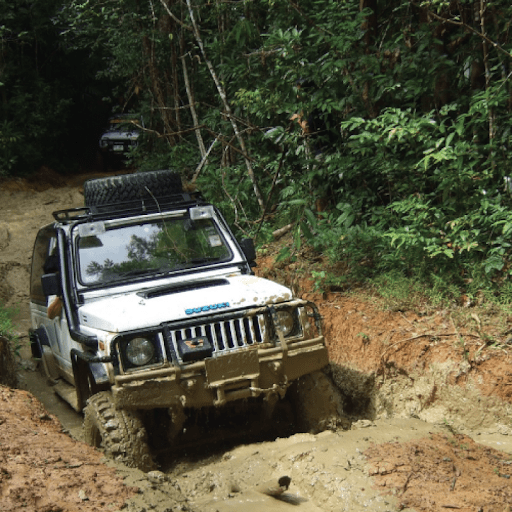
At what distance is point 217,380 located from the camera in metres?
4.33

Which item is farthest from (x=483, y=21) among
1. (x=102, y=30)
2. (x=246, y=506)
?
(x=102, y=30)

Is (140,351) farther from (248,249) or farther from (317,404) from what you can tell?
(248,249)

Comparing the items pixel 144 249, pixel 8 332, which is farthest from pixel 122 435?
pixel 8 332

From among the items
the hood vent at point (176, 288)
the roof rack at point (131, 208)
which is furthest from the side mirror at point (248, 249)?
the hood vent at point (176, 288)

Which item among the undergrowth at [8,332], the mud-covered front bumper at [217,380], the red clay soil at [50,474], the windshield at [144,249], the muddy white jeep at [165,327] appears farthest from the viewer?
the undergrowth at [8,332]

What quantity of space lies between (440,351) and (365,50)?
3.67 metres

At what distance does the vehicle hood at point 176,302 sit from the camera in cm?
449

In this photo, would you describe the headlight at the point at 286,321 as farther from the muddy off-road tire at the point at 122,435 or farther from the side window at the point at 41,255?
the side window at the point at 41,255

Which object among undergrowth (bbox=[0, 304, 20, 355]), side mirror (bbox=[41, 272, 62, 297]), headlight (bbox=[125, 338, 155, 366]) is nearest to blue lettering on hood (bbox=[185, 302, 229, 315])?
headlight (bbox=[125, 338, 155, 366])

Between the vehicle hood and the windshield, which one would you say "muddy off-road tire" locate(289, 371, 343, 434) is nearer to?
the vehicle hood

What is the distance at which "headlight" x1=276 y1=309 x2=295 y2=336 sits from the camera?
15.5ft

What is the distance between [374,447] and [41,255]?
3945 mm

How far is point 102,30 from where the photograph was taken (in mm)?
14867

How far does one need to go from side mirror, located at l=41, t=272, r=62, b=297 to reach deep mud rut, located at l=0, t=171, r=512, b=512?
870mm
